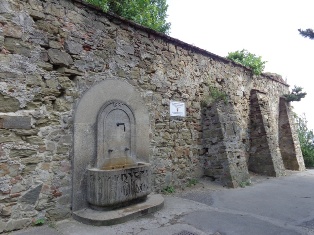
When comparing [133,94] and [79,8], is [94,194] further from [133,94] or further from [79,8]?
[79,8]

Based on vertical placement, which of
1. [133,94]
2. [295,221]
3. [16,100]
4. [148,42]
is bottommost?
[295,221]

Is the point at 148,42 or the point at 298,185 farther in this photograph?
the point at 298,185

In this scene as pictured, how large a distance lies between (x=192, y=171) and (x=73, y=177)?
2736 mm

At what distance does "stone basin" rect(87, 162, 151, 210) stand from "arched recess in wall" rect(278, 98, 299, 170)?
22.2ft

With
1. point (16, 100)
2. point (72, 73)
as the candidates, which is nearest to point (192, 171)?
point (72, 73)

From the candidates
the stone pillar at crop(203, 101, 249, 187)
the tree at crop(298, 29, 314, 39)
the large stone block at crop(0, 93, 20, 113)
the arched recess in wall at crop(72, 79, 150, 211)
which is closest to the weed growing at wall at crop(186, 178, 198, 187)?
the stone pillar at crop(203, 101, 249, 187)

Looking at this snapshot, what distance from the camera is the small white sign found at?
504 cm

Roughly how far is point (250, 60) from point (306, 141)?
14.5 feet

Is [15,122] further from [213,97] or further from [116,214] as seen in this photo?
[213,97]

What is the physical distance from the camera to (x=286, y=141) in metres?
8.70

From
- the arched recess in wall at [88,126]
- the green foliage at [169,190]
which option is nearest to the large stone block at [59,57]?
the arched recess in wall at [88,126]

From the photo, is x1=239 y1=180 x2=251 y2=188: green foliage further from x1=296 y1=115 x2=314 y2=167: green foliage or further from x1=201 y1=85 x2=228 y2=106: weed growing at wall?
x1=296 y1=115 x2=314 y2=167: green foliage

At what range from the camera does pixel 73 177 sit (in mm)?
3393

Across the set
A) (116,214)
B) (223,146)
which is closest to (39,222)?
(116,214)
